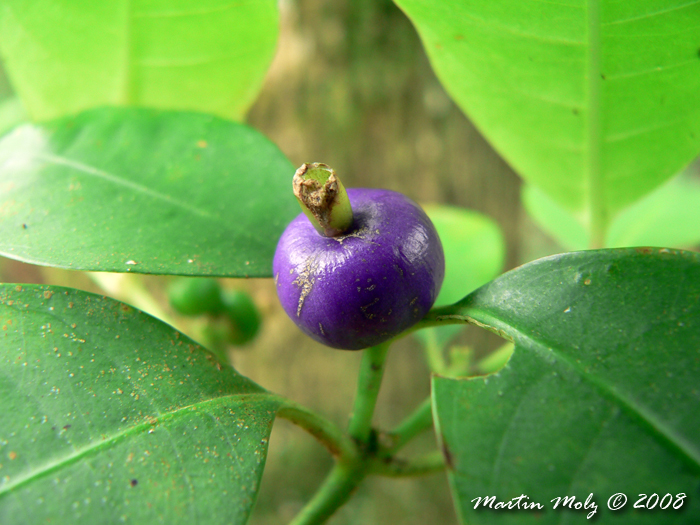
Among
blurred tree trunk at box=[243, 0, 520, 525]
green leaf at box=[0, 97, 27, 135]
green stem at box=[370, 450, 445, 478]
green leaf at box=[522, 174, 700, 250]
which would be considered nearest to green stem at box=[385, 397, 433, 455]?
green stem at box=[370, 450, 445, 478]

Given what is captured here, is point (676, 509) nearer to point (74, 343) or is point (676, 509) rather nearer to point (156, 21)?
point (74, 343)

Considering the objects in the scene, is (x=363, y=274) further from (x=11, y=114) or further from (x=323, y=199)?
(x=11, y=114)

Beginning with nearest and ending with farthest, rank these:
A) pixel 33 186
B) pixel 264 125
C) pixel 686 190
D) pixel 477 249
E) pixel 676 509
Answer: pixel 676 509
pixel 33 186
pixel 477 249
pixel 686 190
pixel 264 125

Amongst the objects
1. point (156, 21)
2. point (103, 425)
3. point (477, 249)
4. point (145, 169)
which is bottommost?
point (477, 249)

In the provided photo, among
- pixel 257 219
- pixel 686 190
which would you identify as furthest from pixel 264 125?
pixel 686 190

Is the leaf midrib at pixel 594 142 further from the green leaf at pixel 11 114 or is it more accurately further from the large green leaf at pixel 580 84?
the green leaf at pixel 11 114

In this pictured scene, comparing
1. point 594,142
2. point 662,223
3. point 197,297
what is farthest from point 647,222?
point 197,297

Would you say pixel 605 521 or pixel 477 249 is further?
pixel 477 249

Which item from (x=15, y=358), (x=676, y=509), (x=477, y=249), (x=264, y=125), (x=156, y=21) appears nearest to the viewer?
(x=676, y=509)

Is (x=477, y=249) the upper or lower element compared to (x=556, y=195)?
lower
